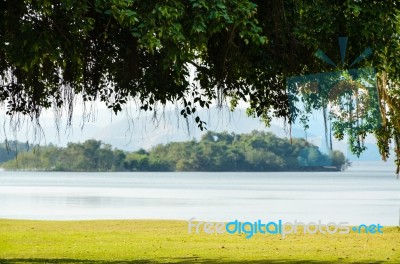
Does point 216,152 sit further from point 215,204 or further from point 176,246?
point 176,246

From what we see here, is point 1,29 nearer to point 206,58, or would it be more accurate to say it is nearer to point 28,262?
point 206,58

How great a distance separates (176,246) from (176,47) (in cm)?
1035

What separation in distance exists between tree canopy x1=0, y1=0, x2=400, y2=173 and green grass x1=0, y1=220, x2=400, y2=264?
13.3 ft

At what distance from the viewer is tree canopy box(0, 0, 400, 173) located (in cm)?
802

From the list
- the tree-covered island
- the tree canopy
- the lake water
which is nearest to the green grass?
the tree canopy

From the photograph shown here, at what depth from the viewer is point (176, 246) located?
18031 millimetres

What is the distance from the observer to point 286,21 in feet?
32.1

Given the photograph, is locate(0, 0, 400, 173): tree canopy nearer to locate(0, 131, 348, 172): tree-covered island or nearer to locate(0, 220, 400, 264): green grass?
locate(0, 220, 400, 264): green grass

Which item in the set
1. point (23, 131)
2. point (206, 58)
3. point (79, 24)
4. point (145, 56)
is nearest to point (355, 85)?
point (206, 58)

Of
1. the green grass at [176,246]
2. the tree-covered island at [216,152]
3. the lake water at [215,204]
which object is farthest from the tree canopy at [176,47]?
the tree-covered island at [216,152]

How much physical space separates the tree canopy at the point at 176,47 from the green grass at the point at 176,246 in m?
4.04

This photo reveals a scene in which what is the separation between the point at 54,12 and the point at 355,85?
5.79 meters

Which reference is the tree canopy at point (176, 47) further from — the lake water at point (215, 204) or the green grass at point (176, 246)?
the lake water at point (215, 204)

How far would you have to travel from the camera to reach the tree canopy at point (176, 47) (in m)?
8.02
